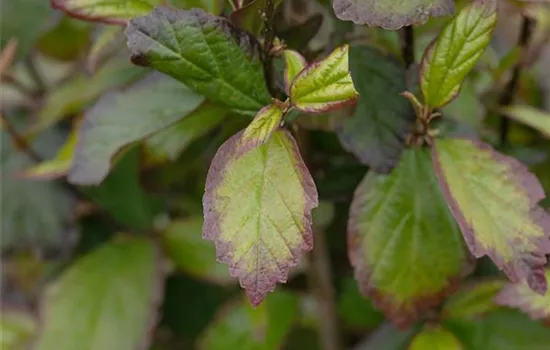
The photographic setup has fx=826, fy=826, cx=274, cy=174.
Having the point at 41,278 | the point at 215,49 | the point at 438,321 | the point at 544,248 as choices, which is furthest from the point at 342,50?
the point at 41,278

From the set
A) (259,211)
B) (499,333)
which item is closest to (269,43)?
(259,211)

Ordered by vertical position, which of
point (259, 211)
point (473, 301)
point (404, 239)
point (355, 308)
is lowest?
point (355, 308)

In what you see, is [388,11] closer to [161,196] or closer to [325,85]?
[325,85]

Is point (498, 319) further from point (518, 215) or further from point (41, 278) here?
point (41, 278)

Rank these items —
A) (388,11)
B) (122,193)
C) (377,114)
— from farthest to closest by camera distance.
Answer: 1. (122,193)
2. (377,114)
3. (388,11)

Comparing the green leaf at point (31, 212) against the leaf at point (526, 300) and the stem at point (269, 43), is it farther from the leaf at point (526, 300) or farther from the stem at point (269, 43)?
the leaf at point (526, 300)

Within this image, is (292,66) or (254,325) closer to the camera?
(292,66)
